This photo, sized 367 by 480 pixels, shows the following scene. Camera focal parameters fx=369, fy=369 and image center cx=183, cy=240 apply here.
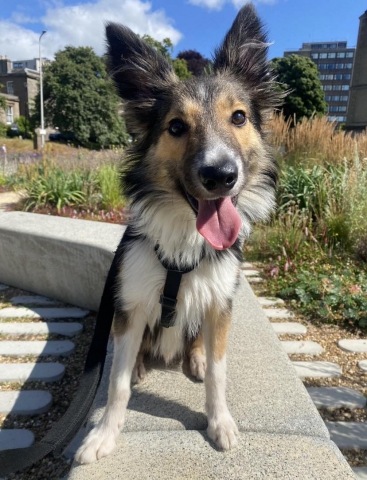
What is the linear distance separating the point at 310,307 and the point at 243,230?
2.24 m

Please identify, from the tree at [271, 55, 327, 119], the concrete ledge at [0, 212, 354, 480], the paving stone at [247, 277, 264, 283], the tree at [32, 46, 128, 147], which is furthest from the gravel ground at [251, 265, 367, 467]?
the tree at [32, 46, 128, 147]

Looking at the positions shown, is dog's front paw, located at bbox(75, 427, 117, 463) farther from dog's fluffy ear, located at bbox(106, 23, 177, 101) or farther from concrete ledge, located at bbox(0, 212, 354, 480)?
dog's fluffy ear, located at bbox(106, 23, 177, 101)

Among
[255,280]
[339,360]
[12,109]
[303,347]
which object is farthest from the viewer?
[12,109]

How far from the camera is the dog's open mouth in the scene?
2104 mm

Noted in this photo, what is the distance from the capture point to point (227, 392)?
2338mm

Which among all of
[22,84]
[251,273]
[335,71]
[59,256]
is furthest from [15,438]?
[335,71]

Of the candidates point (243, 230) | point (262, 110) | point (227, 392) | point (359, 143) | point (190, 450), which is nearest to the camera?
point (190, 450)

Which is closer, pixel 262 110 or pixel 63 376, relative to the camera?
pixel 262 110

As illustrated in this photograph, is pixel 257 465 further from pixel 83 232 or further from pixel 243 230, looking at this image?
pixel 83 232

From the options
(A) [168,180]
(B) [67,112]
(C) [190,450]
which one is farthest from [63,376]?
(B) [67,112]

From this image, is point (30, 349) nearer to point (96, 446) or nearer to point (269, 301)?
point (96, 446)

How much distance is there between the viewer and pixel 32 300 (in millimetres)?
4535

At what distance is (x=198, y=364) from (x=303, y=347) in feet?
4.98

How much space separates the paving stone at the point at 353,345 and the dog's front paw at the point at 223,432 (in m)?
2.13
